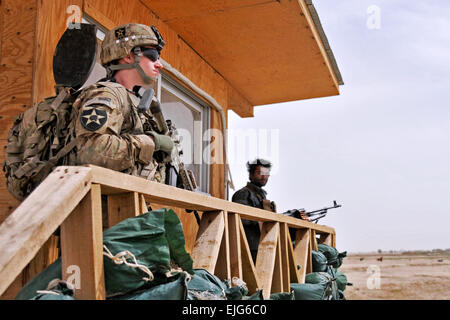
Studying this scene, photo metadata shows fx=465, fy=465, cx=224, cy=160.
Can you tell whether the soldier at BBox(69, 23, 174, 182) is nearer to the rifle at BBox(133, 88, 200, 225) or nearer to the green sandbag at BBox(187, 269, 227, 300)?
the rifle at BBox(133, 88, 200, 225)

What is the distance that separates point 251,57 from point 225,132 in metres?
1.12

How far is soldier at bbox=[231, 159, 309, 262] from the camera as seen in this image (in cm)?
470

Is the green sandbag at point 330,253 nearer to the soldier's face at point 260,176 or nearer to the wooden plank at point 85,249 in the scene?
the soldier's face at point 260,176

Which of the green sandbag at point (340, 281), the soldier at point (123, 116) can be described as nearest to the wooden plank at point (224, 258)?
the soldier at point (123, 116)

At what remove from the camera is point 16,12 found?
3.18 meters

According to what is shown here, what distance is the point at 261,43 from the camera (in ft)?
18.1

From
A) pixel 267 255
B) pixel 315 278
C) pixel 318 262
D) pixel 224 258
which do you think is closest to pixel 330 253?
pixel 318 262

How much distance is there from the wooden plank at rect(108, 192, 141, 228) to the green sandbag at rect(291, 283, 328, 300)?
2372 mm

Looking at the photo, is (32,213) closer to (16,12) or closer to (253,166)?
(16,12)

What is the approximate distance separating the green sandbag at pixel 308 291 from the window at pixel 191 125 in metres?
2.23

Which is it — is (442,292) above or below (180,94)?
below

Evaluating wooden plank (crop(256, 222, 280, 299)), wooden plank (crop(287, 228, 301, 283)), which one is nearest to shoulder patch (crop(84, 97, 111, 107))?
wooden plank (crop(256, 222, 280, 299))

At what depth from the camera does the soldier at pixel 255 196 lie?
470 centimetres
